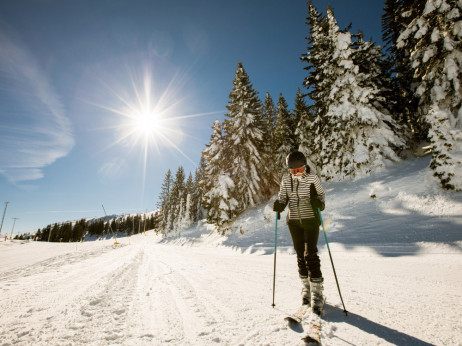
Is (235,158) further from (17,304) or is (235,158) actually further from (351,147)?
(17,304)

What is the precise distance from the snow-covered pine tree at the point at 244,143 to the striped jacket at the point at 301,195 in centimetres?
1500

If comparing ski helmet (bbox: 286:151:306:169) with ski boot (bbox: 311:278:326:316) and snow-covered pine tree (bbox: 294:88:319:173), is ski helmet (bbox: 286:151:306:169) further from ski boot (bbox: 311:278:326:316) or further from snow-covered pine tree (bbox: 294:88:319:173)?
snow-covered pine tree (bbox: 294:88:319:173)

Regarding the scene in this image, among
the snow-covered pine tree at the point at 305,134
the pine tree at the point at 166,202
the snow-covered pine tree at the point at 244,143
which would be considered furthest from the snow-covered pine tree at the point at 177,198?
the snow-covered pine tree at the point at 305,134

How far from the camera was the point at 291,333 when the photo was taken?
2006 millimetres

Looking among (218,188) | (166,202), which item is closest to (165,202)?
(166,202)

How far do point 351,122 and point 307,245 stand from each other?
13.8 m

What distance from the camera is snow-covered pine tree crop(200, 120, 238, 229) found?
17078mm

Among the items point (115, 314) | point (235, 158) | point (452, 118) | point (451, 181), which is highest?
point (235, 158)

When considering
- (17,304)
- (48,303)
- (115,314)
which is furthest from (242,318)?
(17,304)

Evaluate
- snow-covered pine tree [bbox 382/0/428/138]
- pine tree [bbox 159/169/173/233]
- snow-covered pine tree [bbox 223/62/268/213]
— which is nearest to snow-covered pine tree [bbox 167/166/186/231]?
pine tree [bbox 159/169/173/233]

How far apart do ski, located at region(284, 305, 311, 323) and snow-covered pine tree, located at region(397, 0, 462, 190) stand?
8983 millimetres

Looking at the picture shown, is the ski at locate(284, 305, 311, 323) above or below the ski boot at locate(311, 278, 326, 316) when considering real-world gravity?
below

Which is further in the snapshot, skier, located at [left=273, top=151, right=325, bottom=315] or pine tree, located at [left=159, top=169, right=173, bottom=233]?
pine tree, located at [left=159, top=169, right=173, bottom=233]

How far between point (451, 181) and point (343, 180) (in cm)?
740
